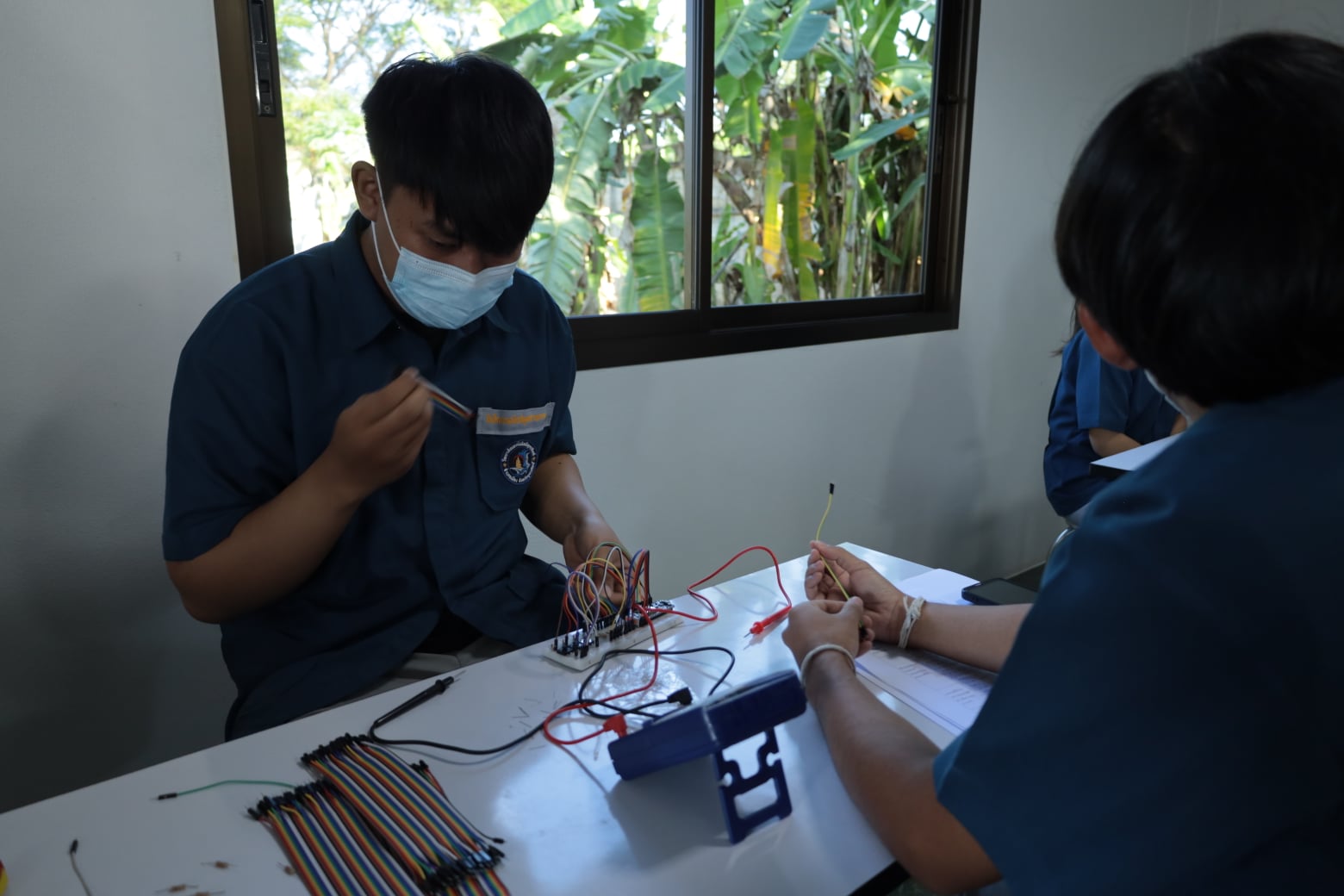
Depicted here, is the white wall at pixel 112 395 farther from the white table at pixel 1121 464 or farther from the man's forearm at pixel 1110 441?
the man's forearm at pixel 1110 441

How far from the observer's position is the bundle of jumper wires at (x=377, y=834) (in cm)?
67

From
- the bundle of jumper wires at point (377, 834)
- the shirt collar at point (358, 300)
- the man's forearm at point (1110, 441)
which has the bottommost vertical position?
the man's forearm at point (1110, 441)

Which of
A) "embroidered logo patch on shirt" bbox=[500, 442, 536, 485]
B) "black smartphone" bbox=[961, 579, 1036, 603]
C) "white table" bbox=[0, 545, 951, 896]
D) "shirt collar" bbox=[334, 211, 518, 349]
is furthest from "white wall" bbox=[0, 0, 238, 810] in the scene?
"black smartphone" bbox=[961, 579, 1036, 603]

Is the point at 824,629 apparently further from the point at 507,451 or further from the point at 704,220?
the point at 704,220

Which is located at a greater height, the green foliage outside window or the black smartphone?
the green foliage outside window

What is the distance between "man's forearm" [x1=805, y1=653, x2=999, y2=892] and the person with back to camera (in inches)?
3.1

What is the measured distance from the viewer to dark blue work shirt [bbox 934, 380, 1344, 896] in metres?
0.49

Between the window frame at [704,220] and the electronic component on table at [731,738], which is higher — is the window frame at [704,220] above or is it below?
above

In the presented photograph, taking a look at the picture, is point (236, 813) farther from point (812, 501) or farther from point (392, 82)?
point (812, 501)

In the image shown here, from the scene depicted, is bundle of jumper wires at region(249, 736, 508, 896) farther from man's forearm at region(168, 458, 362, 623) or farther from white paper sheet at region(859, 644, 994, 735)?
white paper sheet at region(859, 644, 994, 735)

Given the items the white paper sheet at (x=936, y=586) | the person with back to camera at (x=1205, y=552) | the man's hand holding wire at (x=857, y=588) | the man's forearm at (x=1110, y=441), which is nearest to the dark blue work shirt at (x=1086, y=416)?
the man's forearm at (x=1110, y=441)

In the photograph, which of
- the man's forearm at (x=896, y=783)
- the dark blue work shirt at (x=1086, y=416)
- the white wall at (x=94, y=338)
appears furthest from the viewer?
the dark blue work shirt at (x=1086, y=416)

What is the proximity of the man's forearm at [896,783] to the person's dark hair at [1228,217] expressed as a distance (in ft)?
1.24

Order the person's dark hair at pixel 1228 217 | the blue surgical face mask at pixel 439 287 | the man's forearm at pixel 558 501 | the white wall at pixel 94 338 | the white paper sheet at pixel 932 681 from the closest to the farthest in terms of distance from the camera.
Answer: the person's dark hair at pixel 1228 217, the white paper sheet at pixel 932 681, the blue surgical face mask at pixel 439 287, the white wall at pixel 94 338, the man's forearm at pixel 558 501
